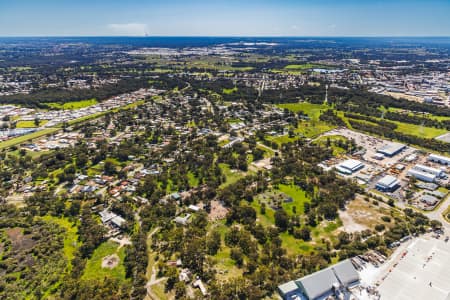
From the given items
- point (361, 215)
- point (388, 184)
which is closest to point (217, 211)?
point (361, 215)

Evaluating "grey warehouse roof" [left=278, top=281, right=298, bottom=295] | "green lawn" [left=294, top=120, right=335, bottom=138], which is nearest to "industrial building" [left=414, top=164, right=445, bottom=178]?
"green lawn" [left=294, top=120, right=335, bottom=138]

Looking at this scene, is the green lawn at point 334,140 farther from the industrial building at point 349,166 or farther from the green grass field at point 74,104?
the green grass field at point 74,104

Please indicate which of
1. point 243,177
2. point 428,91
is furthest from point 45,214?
point 428,91

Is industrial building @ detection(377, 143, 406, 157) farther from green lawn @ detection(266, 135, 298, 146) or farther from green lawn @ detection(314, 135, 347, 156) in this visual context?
green lawn @ detection(266, 135, 298, 146)

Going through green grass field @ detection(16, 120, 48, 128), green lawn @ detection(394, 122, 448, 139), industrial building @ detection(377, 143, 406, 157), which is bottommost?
industrial building @ detection(377, 143, 406, 157)

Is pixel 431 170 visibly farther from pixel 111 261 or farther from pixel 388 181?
pixel 111 261

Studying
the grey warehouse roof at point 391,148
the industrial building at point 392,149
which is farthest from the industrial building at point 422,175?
the grey warehouse roof at point 391,148
